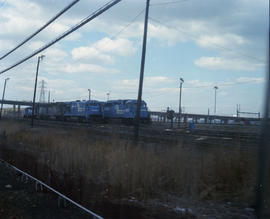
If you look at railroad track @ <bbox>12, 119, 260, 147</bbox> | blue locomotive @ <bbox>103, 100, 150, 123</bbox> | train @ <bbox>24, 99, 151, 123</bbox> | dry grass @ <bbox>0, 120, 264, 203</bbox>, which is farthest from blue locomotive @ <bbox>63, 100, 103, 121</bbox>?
dry grass @ <bbox>0, 120, 264, 203</bbox>

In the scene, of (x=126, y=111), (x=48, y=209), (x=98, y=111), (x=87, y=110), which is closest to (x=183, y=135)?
(x=48, y=209)

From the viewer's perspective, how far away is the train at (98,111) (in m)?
39.2

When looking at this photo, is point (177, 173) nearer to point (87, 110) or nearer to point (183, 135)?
point (183, 135)

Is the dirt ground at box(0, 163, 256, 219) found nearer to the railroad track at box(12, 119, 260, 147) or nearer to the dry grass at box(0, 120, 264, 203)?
the dry grass at box(0, 120, 264, 203)

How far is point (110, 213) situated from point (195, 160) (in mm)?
3867

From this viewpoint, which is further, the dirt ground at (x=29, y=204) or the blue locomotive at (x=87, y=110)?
the blue locomotive at (x=87, y=110)

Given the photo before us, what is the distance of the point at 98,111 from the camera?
4484 cm

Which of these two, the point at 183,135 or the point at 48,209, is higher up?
the point at 183,135

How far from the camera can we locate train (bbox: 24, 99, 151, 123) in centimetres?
3922

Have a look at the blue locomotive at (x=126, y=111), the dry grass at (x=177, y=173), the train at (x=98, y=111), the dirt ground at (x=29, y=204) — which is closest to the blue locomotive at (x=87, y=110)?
the train at (x=98, y=111)

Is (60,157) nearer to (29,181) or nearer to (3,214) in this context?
(29,181)

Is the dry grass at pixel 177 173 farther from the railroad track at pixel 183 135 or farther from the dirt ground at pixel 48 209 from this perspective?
the railroad track at pixel 183 135

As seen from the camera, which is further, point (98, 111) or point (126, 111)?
point (98, 111)

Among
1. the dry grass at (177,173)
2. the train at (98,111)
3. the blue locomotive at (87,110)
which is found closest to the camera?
the dry grass at (177,173)
